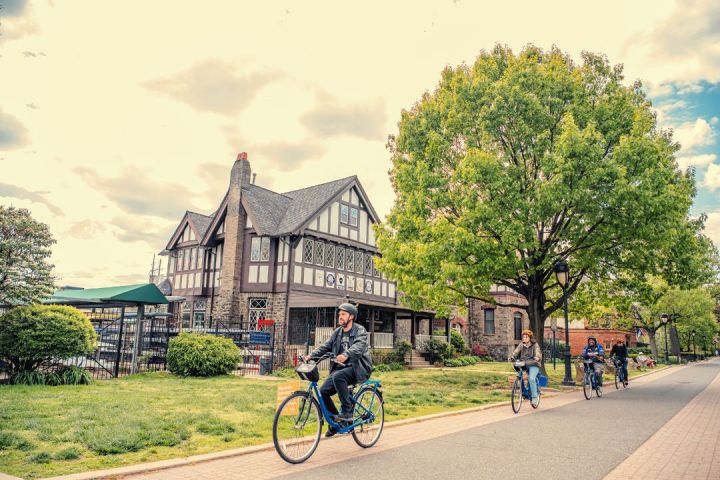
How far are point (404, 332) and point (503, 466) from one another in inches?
1231

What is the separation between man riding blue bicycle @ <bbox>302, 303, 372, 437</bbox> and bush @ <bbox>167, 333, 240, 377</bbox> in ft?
37.0

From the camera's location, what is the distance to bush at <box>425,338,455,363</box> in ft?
93.4

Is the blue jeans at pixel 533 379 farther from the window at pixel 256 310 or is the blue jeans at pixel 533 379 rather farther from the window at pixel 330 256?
the window at pixel 330 256

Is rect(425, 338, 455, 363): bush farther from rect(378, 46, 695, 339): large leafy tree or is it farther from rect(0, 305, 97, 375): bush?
→ rect(0, 305, 97, 375): bush

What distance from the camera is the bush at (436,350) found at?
93.4 ft

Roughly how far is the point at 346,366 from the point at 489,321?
3470 cm

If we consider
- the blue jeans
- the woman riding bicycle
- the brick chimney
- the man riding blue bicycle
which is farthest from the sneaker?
the brick chimney

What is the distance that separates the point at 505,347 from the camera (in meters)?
38.2

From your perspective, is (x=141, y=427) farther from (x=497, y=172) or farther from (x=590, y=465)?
(x=497, y=172)

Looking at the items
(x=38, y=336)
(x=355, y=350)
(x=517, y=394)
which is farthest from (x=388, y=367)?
(x=355, y=350)

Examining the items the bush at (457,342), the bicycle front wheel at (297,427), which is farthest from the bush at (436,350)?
the bicycle front wheel at (297,427)

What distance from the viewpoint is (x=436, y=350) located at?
2853 cm

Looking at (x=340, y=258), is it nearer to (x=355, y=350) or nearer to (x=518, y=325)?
(x=518, y=325)

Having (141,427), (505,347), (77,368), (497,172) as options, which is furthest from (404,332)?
(141,427)
